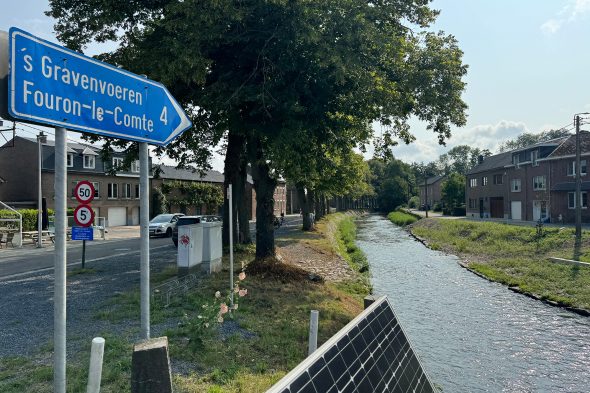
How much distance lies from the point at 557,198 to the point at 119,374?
4381cm

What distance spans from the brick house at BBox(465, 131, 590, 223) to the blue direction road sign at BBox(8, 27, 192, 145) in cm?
4412

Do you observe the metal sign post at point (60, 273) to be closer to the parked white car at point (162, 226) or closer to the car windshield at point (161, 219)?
the parked white car at point (162, 226)

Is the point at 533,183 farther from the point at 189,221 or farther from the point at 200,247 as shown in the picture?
the point at 200,247

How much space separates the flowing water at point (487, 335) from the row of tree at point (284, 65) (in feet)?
19.6

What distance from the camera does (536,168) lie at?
146 ft

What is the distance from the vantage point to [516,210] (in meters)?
48.4

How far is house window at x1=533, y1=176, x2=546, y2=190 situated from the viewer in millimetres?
43125

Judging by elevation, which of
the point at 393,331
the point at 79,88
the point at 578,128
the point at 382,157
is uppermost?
the point at 578,128

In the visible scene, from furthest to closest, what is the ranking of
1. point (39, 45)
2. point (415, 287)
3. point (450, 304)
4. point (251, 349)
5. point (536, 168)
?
point (536, 168) → point (415, 287) → point (450, 304) → point (251, 349) → point (39, 45)

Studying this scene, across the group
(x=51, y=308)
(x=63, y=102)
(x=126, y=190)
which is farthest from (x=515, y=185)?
(x=63, y=102)

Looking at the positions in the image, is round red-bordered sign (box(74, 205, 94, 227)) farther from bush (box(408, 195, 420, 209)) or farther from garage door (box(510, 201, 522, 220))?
bush (box(408, 195, 420, 209))

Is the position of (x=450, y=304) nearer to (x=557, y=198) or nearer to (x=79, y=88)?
(x=79, y=88)

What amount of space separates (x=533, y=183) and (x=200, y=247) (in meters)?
42.7

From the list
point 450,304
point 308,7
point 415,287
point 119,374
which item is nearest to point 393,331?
point 119,374
